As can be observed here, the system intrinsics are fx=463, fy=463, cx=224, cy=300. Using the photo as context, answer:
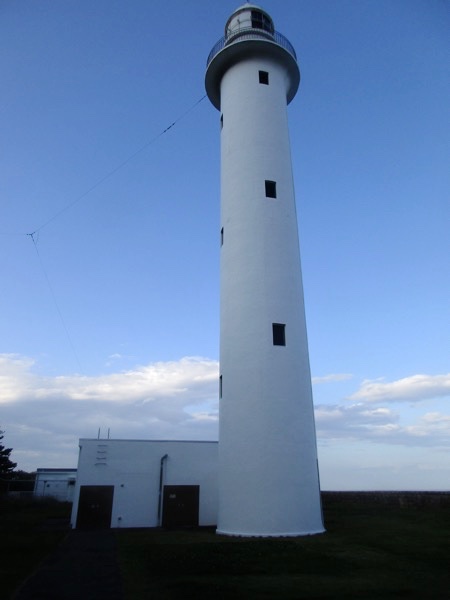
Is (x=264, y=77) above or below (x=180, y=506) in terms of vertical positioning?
above

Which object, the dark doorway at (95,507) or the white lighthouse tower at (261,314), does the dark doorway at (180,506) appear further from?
the white lighthouse tower at (261,314)

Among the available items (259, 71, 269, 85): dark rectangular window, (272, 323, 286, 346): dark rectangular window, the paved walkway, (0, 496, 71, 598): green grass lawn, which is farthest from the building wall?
(259, 71, 269, 85): dark rectangular window

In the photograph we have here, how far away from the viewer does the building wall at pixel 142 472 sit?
23484mm

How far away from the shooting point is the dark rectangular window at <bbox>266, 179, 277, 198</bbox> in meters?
20.7

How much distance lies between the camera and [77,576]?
36.3 feet

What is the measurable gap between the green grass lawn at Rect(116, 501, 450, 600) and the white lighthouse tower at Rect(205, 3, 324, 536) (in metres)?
1.68

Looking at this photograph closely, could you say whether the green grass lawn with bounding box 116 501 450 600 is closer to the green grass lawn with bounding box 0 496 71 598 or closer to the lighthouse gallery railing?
the green grass lawn with bounding box 0 496 71 598

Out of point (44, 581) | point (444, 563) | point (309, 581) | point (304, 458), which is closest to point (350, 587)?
point (309, 581)

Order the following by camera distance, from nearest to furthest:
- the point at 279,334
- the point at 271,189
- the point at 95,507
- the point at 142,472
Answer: the point at 279,334, the point at 271,189, the point at 95,507, the point at 142,472

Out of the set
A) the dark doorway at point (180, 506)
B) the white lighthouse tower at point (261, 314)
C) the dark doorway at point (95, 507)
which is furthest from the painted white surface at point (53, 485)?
the white lighthouse tower at point (261, 314)

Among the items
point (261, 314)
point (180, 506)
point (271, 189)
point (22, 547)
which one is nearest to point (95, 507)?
point (180, 506)

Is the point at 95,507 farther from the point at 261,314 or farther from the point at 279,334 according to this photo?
A: the point at 261,314

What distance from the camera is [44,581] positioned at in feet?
34.6

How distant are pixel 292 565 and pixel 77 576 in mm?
5274
